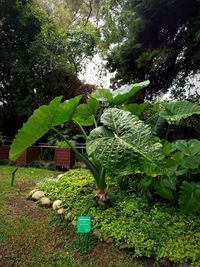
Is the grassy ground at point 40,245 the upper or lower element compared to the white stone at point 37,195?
lower

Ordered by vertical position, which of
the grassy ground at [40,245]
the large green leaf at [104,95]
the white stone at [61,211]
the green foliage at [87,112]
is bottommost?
the grassy ground at [40,245]

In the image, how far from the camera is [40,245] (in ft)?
8.38

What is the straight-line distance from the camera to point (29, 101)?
7.71 m

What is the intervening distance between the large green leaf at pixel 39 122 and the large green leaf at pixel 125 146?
420 millimetres

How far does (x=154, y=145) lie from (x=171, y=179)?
640mm

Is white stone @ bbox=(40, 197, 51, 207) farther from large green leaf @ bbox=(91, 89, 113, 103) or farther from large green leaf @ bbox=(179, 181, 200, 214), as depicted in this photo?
large green leaf @ bbox=(179, 181, 200, 214)

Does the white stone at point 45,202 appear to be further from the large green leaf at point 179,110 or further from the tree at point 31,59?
the tree at point 31,59

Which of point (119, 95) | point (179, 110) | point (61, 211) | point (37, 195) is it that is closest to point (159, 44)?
point (179, 110)

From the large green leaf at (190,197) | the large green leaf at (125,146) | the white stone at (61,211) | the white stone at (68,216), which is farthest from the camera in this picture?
the white stone at (61,211)

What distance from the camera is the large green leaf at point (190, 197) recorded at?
8.48ft

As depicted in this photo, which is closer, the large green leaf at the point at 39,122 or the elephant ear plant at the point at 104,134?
the elephant ear plant at the point at 104,134

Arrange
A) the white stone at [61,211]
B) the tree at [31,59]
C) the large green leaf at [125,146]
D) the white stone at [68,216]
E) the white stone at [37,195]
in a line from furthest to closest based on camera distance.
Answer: the tree at [31,59] → the white stone at [37,195] → the white stone at [61,211] → the white stone at [68,216] → the large green leaf at [125,146]

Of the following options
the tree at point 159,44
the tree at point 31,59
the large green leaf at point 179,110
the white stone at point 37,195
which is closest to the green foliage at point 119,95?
the large green leaf at point 179,110

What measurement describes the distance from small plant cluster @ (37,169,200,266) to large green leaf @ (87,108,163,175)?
59 cm
